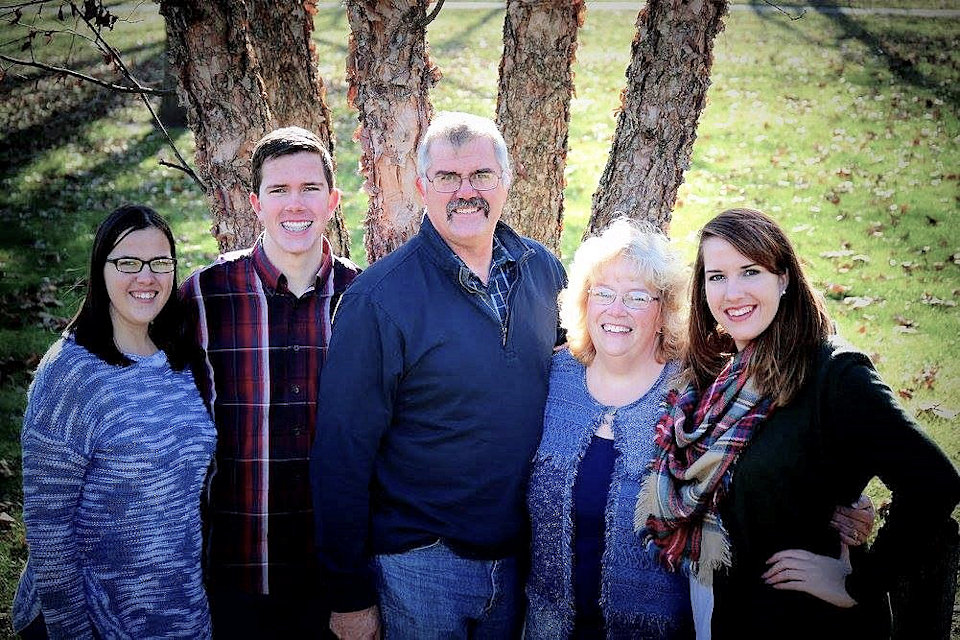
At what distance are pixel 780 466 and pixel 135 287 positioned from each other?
99.8 inches

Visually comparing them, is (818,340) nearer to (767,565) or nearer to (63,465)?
(767,565)

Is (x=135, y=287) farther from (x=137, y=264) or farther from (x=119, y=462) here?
(x=119, y=462)

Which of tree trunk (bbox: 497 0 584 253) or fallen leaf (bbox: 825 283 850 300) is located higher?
tree trunk (bbox: 497 0 584 253)

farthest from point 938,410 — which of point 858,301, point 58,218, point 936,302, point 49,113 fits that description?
point 49,113

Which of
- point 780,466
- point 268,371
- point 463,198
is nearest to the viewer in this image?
point 780,466

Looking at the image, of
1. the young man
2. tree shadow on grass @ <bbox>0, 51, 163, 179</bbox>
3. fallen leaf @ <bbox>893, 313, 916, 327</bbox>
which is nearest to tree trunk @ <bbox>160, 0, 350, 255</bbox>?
the young man

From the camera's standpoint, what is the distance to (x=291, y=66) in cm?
450

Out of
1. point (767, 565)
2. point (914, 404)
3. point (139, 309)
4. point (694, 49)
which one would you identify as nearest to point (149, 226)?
point (139, 309)

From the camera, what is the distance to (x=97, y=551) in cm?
256

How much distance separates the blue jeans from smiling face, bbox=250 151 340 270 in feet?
4.53

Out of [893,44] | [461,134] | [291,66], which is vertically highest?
[893,44]

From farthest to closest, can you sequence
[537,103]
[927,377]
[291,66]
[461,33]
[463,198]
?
[461,33] < [927,377] < [291,66] < [537,103] < [463,198]

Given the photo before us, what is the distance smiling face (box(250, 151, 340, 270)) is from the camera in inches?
112

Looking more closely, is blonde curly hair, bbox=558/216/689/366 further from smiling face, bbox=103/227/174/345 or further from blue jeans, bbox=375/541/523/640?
smiling face, bbox=103/227/174/345
